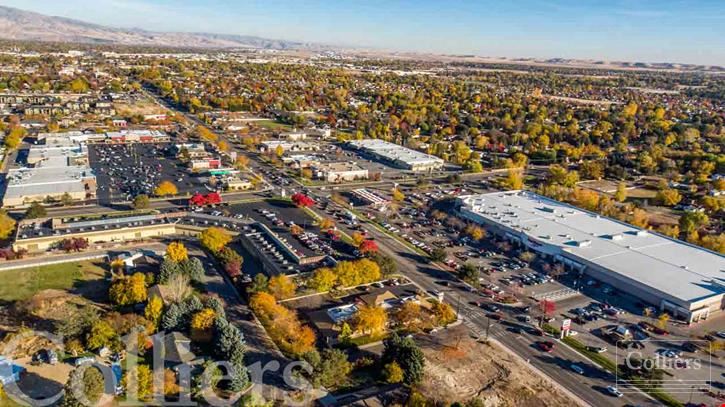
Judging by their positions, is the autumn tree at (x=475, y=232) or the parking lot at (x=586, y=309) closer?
the parking lot at (x=586, y=309)

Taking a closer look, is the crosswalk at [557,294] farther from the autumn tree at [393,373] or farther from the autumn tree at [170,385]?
the autumn tree at [170,385]

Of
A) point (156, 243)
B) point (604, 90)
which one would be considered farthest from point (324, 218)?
point (604, 90)

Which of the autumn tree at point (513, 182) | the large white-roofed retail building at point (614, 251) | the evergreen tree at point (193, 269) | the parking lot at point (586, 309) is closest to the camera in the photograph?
the parking lot at point (586, 309)

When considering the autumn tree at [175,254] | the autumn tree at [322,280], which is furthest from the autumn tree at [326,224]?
the autumn tree at [175,254]

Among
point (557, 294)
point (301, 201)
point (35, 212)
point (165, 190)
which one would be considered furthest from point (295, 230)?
point (35, 212)

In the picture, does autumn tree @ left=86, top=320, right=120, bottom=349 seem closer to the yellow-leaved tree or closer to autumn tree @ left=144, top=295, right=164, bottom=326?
autumn tree @ left=144, top=295, right=164, bottom=326

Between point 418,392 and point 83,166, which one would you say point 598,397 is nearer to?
point 418,392

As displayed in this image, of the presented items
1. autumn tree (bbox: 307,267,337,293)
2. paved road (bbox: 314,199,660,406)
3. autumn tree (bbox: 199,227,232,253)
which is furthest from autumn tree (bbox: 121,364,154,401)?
paved road (bbox: 314,199,660,406)
